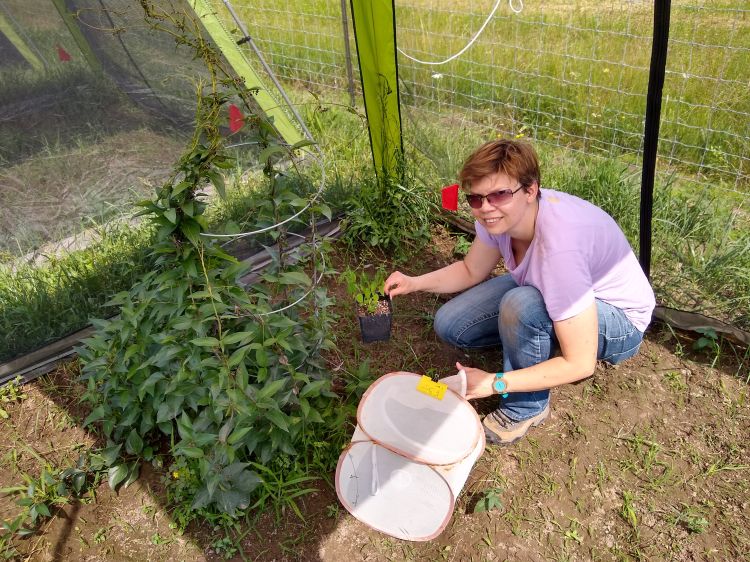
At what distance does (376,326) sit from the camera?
89.5 inches

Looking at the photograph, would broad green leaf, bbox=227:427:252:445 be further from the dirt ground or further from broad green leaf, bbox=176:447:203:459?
the dirt ground

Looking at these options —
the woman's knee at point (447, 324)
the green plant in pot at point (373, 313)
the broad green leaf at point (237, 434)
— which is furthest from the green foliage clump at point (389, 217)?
the broad green leaf at point (237, 434)

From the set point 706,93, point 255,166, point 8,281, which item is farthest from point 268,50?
point 706,93

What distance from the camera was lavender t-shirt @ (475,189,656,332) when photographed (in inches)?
64.4

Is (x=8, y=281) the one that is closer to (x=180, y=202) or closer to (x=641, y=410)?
(x=180, y=202)

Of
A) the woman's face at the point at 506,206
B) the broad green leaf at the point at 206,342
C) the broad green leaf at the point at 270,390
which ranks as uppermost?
the woman's face at the point at 506,206

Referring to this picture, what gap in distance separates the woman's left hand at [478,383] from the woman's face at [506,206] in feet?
1.51

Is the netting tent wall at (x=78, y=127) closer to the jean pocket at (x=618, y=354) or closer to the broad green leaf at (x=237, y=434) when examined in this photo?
the broad green leaf at (x=237, y=434)

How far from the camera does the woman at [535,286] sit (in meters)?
1.63

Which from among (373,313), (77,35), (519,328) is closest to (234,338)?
(373,313)

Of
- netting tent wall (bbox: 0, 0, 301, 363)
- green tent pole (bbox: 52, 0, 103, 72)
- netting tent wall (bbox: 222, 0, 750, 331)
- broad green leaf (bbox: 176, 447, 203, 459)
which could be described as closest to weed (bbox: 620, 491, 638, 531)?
netting tent wall (bbox: 222, 0, 750, 331)

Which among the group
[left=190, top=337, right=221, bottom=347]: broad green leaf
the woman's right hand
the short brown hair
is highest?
the short brown hair

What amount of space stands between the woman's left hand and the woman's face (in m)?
0.46

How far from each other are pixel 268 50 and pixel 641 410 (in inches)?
157
